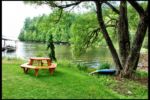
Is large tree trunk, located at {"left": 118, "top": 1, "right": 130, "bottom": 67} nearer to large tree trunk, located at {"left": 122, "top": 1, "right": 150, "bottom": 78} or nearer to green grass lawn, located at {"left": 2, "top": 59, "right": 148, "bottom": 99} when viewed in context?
large tree trunk, located at {"left": 122, "top": 1, "right": 150, "bottom": 78}

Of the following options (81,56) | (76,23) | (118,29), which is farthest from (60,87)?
(81,56)

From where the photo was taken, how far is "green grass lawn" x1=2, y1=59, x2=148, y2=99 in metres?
9.88

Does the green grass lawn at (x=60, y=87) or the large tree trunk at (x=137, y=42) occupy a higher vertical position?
the large tree trunk at (x=137, y=42)

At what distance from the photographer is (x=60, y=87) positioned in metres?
11.0

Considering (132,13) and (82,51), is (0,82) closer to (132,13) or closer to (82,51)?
(82,51)

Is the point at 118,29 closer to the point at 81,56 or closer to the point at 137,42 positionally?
the point at 137,42

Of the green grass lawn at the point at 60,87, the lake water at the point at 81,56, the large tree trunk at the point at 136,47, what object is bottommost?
the lake water at the point at 81,56

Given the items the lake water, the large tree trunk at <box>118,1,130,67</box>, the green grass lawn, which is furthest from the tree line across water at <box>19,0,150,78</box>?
the lake water

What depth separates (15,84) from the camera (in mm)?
10898

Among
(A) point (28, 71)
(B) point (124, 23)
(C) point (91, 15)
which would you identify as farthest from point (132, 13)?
(A) point (28, 71)

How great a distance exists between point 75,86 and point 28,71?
2.91 meters

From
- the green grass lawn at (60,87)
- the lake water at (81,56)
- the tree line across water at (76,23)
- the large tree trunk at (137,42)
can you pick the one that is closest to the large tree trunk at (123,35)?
the large tree trunk at (137,42)

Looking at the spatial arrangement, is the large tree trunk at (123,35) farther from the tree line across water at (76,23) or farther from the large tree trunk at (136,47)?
the tree line across water at (76,23)

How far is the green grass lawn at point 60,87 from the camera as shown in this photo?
988cm
